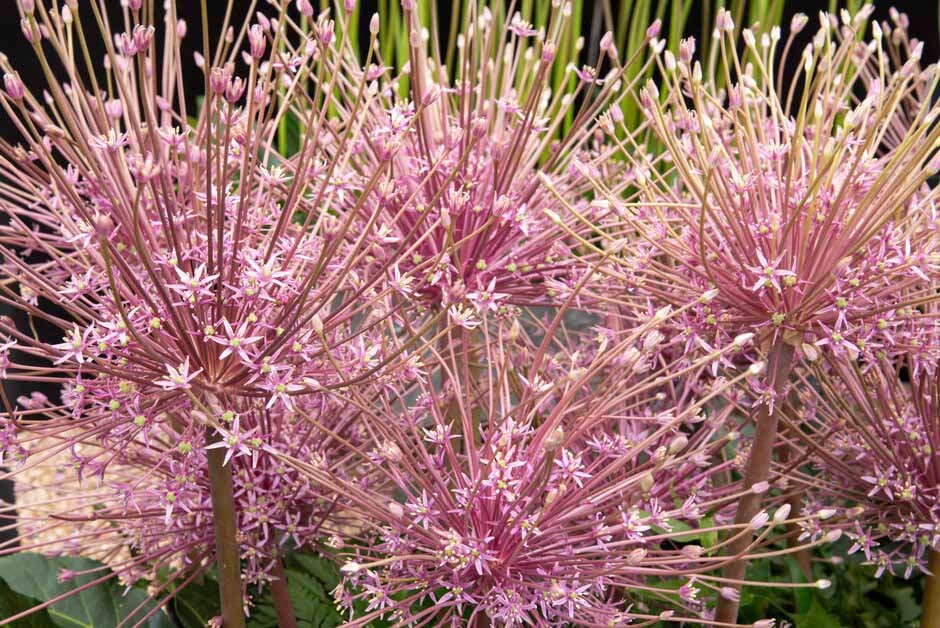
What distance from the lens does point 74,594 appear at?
0.90 metres

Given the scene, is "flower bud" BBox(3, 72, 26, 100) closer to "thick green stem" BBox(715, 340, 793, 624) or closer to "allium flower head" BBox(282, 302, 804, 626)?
"allium flower head" BBox(282, 302, 804, 626)

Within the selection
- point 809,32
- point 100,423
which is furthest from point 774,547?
point 809,32

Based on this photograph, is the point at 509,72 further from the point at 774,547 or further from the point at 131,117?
the point at 774,547

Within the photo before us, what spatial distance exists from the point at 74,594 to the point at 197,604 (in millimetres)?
119

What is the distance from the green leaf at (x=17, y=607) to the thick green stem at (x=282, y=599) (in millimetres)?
209

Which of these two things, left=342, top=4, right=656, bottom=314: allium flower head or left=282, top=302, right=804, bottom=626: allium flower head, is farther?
left=342, top=4, right=656, bottom=314: allium flower head

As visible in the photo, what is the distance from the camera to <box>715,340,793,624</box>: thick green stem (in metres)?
0.70

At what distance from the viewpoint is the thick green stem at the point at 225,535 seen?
0.65 m

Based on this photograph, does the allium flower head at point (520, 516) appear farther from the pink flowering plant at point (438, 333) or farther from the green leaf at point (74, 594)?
the green leaf at point (74, 594)

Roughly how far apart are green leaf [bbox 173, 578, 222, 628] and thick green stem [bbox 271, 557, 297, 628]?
0.07 m

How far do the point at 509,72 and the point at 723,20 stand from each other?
0.26 meters

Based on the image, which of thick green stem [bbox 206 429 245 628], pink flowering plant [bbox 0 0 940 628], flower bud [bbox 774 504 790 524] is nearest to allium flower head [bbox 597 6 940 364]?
pink flowering plant [bbox 0 0 940 628]

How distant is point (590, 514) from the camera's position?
0.71 meters

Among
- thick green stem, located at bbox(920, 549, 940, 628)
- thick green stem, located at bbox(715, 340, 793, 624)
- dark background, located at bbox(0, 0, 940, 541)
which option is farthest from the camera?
dark background, located at bbox(0, 0, 940, 541)
